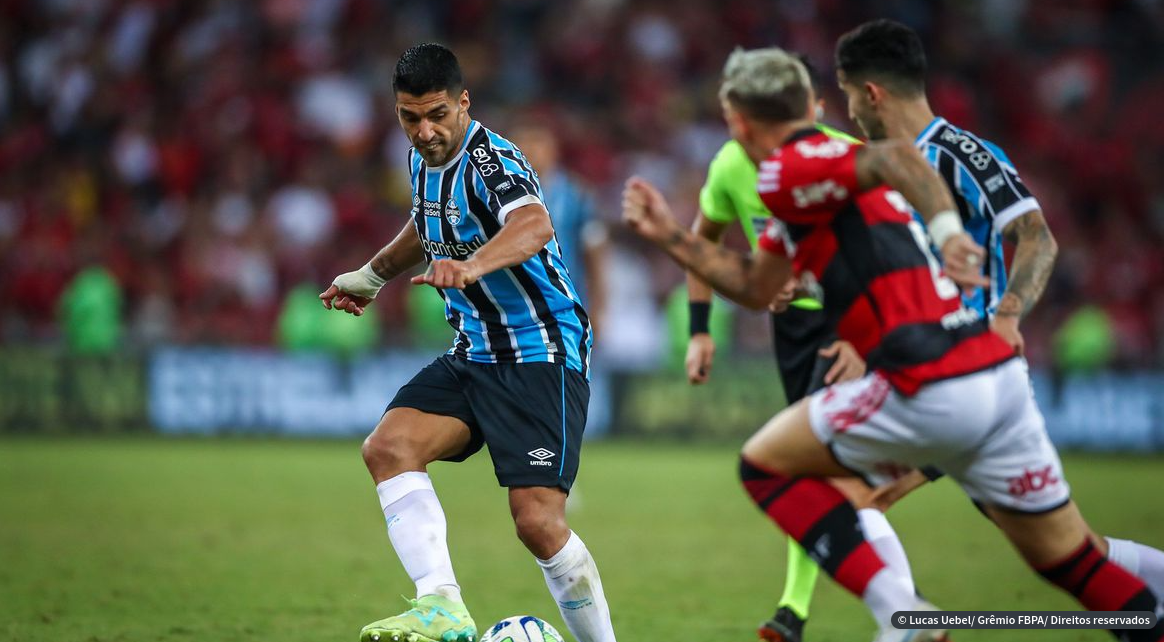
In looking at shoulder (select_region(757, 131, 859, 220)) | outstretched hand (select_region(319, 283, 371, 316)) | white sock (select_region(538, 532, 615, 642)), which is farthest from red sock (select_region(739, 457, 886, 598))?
outstretched hand (select_region(319, 283, 371, 316))

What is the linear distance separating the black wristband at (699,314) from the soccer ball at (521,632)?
168 centimetres

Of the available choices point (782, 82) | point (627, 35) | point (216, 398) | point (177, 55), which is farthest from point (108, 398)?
point (782, 82)

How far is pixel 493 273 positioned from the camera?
5297 mm

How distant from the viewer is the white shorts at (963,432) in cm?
418

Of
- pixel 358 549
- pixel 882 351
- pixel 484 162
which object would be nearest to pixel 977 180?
pixel 882 351

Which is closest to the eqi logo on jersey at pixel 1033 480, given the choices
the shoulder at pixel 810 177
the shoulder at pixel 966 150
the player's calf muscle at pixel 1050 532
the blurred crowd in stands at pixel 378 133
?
the player's calf muscle at pixel 1050 532

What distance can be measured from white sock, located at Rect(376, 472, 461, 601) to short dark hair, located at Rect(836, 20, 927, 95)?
2250mm

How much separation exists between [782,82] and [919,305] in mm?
837

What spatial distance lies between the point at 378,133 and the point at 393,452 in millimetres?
14825

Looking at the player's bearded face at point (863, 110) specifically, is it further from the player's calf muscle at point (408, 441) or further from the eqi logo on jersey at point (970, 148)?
the player's calf muscle at point (408, 441)

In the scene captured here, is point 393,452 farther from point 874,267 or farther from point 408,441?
point 874,267

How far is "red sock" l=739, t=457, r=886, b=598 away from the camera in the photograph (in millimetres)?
4348

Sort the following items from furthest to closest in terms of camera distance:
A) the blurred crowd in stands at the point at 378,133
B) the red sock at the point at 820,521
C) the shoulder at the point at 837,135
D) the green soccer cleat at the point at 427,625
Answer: the blurred crowd in stands at the point at 378,133 → the green soccer cleat at the point at 427,625 → the shoulder at the point at 837,135 → the red sock at the point at 820,521

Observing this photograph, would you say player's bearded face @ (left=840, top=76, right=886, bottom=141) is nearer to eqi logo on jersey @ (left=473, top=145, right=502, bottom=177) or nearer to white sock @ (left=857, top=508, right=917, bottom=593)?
eqi logo on jersey @ (left=473, top=145, right=502, bottom=177)
